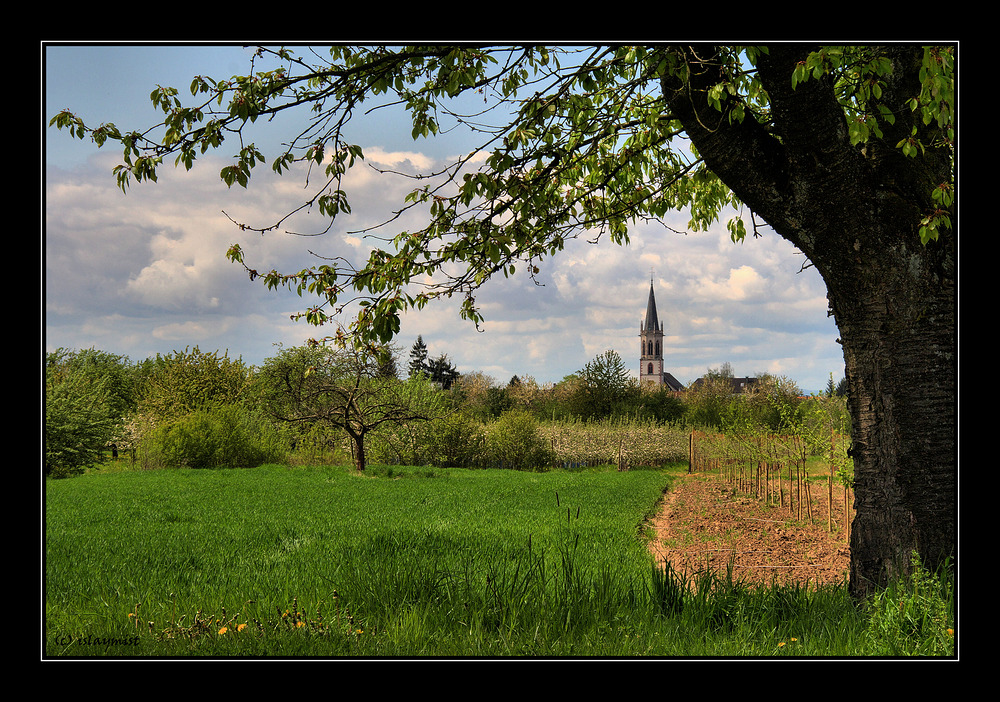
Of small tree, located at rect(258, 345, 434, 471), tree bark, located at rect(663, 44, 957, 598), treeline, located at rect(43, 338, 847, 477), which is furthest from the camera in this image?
small tree, located at rect(258, 345, 434, 471)

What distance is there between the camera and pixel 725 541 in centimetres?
786

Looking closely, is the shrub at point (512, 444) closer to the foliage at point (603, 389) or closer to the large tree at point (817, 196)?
the foliage at point (603, 389)

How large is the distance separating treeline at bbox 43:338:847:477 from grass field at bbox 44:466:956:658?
9.40 ft

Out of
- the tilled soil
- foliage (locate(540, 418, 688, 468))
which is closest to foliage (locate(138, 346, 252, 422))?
foliage (locate(540, 418, 688, 468))

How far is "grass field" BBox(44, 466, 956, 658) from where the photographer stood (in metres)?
2.90

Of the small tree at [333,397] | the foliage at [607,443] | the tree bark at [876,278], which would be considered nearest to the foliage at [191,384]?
the small tree at [333,397]

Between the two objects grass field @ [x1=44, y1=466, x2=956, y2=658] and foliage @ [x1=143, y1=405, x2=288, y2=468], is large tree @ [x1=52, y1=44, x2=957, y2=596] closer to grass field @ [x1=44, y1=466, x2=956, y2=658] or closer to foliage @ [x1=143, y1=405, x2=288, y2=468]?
grass field @ [x1=44, y1=466, x2=956, y2=658]

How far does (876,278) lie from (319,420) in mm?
12991

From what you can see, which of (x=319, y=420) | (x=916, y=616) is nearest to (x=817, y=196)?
(x=916, y=616)

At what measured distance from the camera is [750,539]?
26.6 feet

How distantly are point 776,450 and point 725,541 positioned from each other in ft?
13.1
